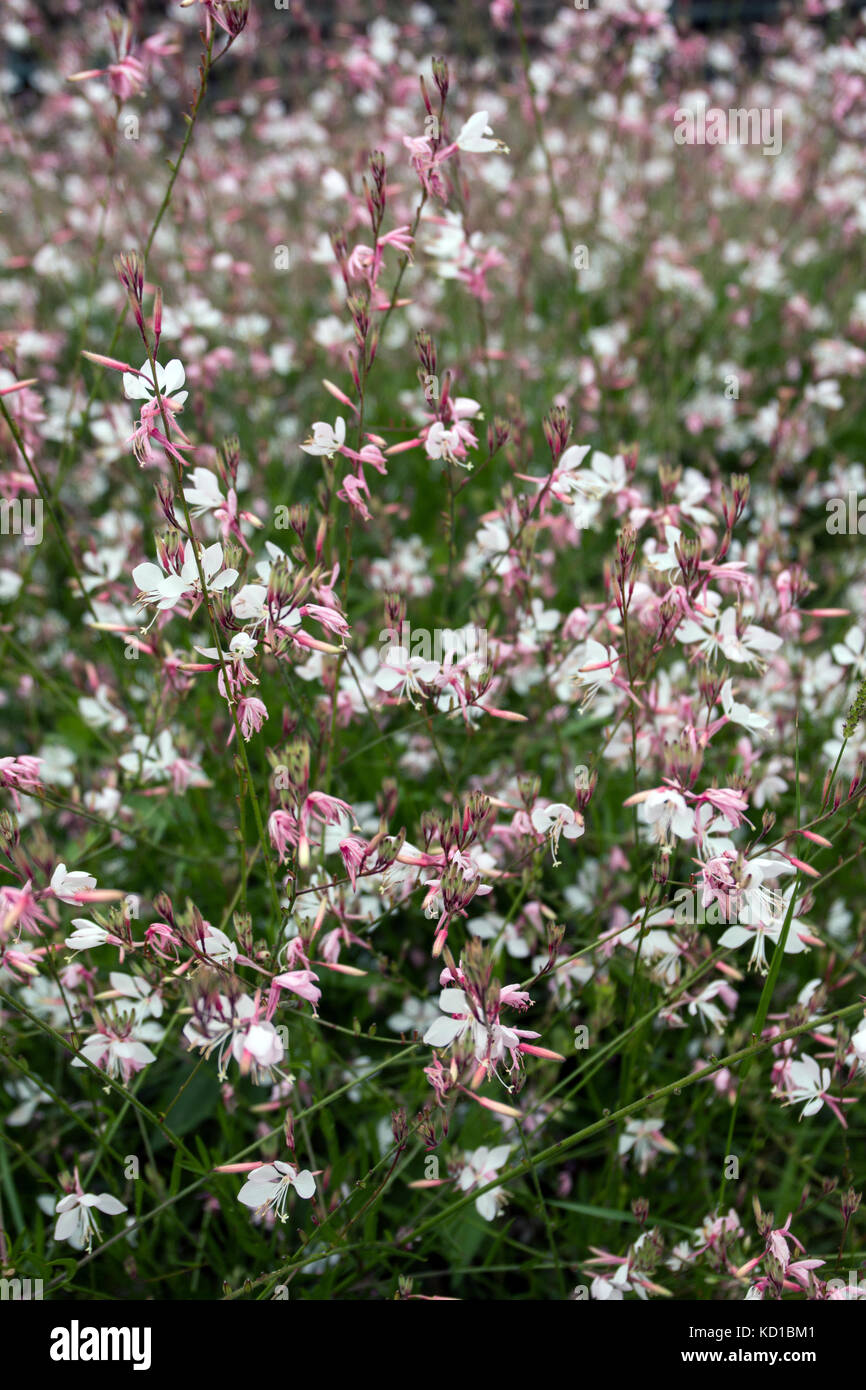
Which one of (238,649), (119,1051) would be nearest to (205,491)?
(238,649)

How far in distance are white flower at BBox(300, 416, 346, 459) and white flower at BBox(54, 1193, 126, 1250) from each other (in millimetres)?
1009

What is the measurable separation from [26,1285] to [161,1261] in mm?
438

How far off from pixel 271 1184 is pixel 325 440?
0.96 metres

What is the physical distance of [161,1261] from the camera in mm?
1765

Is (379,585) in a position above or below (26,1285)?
above

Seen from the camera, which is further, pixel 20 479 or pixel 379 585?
pixel 379 585

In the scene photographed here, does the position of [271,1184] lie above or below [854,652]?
below

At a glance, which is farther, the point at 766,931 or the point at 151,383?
the point at 766,931

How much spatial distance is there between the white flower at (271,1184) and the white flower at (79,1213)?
0.20 metres

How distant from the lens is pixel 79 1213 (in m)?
1.36

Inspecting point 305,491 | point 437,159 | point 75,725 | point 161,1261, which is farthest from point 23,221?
point 161,1261

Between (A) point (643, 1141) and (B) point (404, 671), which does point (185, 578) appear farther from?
(A) point (643, 1141)
